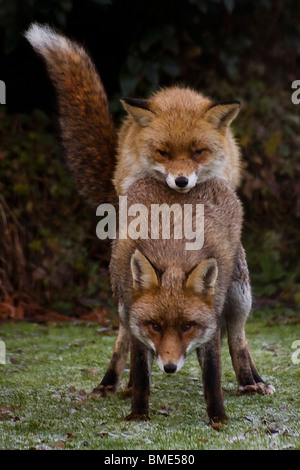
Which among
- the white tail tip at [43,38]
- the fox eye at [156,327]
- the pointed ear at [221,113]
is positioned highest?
the white tail tip at [43,38]

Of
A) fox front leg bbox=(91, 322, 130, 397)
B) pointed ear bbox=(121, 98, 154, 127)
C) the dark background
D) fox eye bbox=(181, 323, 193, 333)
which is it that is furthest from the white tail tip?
fox eye bbox=(181, 323, 193, 333)

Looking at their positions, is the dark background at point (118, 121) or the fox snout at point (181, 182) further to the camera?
the dark background at point (118, 121)

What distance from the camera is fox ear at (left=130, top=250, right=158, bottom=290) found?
4410 millimetres

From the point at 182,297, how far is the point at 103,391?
4.90 feet

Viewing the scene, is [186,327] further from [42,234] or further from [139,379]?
[42,234]

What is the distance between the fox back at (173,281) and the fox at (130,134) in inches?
12.9

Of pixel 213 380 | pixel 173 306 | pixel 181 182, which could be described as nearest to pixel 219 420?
pixel 213 380

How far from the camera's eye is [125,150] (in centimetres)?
582

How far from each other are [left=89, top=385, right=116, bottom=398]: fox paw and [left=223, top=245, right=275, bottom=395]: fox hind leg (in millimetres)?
928

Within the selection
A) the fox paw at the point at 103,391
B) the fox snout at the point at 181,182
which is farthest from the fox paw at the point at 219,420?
the fox snout at the point at 181,182

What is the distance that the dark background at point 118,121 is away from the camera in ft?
28.6

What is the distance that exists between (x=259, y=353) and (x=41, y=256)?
330cm

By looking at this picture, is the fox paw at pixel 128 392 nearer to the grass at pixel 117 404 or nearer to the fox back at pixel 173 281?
the grass at pixel 117 404
